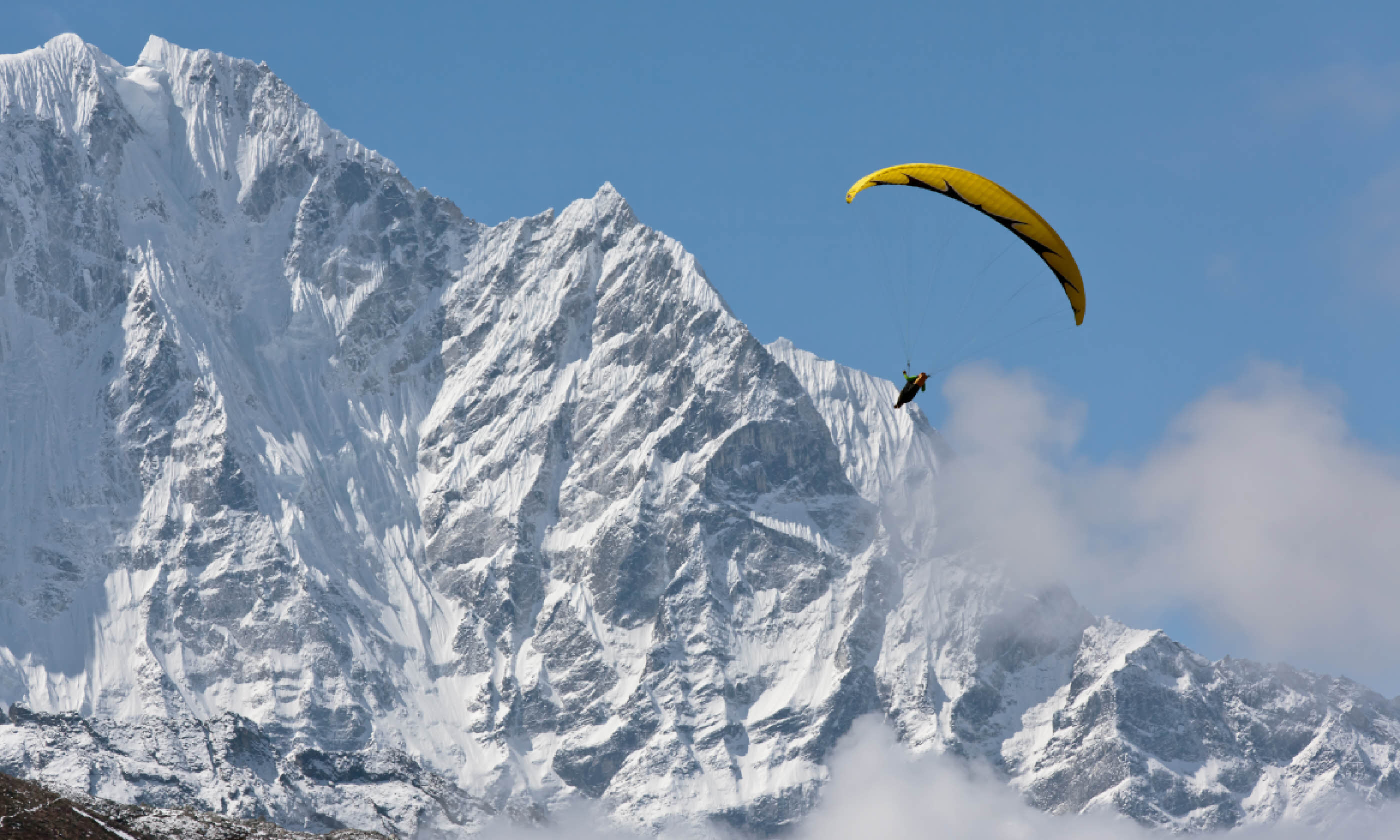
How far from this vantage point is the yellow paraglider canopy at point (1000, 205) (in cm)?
8688

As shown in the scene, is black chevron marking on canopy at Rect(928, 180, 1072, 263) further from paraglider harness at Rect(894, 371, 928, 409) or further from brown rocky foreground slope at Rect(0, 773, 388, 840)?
brown rocky foreground slope at Rect(0, 773, 388, 840)

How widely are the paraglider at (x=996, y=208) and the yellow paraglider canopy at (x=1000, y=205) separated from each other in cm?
2

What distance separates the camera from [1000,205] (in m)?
86.8

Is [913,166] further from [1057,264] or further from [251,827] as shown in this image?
[251,827]

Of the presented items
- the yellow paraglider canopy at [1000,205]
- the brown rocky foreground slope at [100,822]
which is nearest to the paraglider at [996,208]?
the yellow paraglider canopy at [1000,205]

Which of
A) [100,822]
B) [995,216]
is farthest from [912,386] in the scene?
[100,822]

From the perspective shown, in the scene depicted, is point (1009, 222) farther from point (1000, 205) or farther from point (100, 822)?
point (100, 822)

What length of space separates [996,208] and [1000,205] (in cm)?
36

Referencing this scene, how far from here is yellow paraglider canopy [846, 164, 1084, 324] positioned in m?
86.9

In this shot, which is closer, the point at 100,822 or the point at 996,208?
the point at 100,822

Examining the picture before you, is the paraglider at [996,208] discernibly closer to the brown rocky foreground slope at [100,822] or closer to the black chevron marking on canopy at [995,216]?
the black chevron marking on canopy at [995,216]

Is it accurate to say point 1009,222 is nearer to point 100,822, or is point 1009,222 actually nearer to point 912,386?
point 912,386

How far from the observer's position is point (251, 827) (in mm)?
72688

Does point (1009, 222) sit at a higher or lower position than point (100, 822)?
higher
